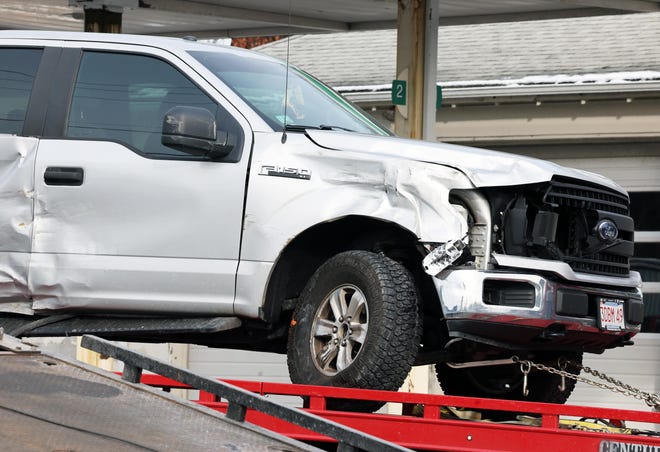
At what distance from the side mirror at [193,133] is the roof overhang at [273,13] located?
613 centimetres

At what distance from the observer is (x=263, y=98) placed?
704 centimetres

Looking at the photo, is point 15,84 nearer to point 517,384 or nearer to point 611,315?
point 517,384

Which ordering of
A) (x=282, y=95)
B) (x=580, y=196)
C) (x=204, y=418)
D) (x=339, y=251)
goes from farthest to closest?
(x=282, y=95) < (x=339, y=251) < (x=580, y=196) < (x=204, y=418)

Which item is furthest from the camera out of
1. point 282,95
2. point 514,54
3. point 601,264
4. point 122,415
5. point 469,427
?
point 514,54

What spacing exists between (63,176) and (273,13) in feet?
25.9

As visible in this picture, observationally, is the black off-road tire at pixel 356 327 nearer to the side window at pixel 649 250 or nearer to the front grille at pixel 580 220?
the front grille at pixel 580 220

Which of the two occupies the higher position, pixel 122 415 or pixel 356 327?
pixel 356 327

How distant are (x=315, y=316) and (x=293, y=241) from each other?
40cm

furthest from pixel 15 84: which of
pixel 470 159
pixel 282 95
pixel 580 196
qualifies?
pixel 580 196

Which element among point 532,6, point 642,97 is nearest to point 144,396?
point 532,6

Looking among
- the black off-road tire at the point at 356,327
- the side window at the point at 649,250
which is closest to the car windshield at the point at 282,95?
the black off-road tire at the point at 356,327

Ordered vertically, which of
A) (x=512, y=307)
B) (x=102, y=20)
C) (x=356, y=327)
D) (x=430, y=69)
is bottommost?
(x=356, y=327)

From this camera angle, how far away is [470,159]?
623 cm

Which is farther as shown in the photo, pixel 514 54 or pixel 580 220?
pixel 514 54
